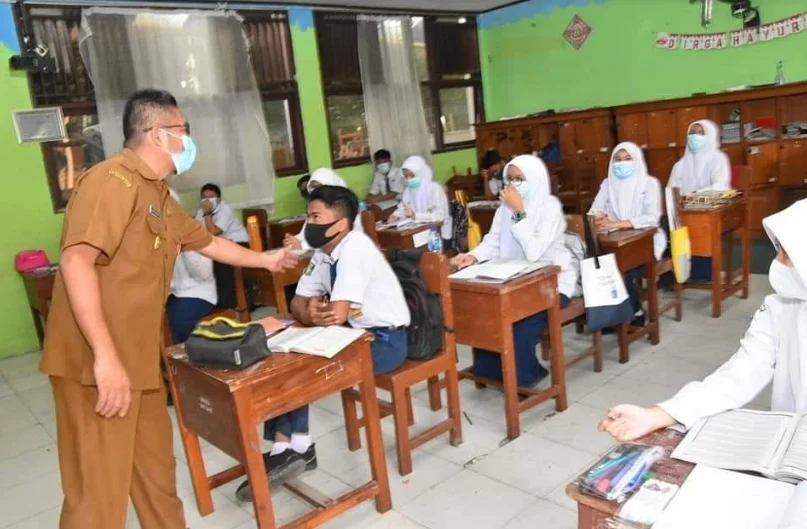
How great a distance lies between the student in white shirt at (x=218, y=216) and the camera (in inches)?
217

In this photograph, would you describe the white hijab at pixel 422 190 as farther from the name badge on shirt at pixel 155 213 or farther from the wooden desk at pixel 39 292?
the name badge on shirt at pixel 155 213

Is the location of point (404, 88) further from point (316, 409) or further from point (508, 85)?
point (316, 409)

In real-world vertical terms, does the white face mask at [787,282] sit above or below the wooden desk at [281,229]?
above

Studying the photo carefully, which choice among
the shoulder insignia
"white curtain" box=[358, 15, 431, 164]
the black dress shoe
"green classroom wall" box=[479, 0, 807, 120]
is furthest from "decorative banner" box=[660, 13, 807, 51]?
the shoulder insignia

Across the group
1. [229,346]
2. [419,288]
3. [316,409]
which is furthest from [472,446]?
[229,346]

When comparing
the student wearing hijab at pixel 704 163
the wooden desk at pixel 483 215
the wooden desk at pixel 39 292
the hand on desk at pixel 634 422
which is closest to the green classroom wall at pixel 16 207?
the wooden desk at pixel 39 292

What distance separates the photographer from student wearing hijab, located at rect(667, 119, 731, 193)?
4652 mm

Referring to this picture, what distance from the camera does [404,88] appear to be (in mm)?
7375

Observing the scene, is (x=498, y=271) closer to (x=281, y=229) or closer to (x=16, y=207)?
(x=281, y=229)

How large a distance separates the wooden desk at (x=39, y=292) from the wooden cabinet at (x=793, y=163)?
613 centimetres

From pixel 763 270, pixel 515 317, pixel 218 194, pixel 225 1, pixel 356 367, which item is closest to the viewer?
pixel 356 367

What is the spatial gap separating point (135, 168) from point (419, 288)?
3.68ft

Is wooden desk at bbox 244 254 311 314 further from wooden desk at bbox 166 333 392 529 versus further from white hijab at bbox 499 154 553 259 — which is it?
wooden desk at bbox 166 333 392 529

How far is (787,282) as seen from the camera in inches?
51.2
